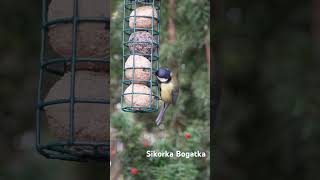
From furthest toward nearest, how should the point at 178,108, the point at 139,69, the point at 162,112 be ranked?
the point at 178,108, the point at 162,112, the point at 139,69

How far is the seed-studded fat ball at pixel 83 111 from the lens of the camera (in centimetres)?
233

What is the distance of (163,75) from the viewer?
8.19ft

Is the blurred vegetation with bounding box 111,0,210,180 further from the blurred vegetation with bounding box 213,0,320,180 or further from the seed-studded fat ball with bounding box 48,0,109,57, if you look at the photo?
the seed-studded fat ball with bounding box 48,0,109,57

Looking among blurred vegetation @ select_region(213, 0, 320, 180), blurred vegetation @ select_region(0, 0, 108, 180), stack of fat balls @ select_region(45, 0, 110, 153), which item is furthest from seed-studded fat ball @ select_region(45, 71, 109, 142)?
blurred vegetation @ select_region(0, 0, 108, 180)

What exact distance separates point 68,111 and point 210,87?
607 mm

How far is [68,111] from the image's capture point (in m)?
2.34

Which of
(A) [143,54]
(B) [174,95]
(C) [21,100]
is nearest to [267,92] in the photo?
(B) [174,95]

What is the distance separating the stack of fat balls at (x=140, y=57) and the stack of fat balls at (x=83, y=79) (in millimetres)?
91

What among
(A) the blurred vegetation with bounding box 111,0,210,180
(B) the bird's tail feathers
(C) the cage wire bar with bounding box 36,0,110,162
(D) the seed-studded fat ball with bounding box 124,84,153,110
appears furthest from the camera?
(A) the blurred vegetation with bounding box 111,0,210,180

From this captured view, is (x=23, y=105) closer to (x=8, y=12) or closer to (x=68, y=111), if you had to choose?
(x=8, y=12)

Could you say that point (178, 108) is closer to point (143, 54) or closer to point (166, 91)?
point (166, 91)

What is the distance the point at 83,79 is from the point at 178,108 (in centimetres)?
58

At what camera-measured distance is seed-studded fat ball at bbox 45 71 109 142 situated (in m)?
2.33

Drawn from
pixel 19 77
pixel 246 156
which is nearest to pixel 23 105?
pixel 19 77
